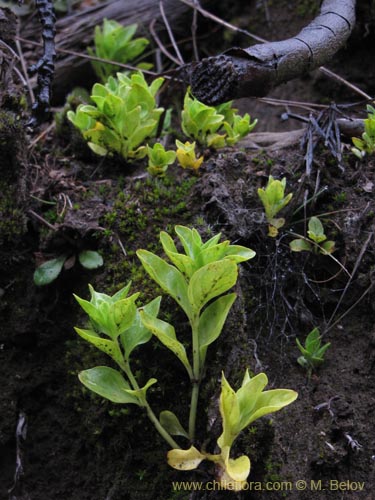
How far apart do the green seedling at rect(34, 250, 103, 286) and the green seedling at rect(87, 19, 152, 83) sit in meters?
1.62

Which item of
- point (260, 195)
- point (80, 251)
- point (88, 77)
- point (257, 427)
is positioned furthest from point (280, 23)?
point (257, 427)

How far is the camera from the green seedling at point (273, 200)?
7.20 feet

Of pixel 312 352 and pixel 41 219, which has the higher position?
pixel 41 219

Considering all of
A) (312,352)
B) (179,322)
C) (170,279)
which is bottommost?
(312,352)

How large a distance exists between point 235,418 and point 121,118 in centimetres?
152

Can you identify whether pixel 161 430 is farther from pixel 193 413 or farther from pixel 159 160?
pixel 159 160

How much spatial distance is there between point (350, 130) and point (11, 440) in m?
2.15

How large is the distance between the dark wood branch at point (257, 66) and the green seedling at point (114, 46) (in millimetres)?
1499

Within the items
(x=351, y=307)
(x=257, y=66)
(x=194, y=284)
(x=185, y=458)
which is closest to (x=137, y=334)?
(x=194, y=284)

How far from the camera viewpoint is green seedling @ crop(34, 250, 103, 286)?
2168 millimetres

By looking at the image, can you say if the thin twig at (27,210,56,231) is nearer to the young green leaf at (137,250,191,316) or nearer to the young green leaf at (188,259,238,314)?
the young green leaf at (137,250,191,316)

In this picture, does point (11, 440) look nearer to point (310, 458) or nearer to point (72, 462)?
point (72, 462)

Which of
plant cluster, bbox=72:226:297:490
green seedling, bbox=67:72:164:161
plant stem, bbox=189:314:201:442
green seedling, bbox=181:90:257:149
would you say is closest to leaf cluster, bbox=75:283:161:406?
plant cluster, bbox=72:226:297:490

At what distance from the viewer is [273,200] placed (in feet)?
7.29
